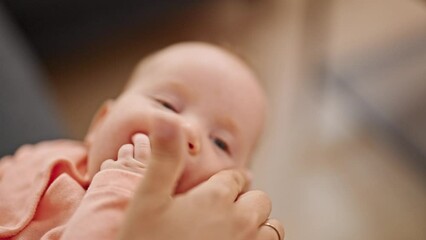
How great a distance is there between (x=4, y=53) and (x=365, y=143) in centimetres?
99

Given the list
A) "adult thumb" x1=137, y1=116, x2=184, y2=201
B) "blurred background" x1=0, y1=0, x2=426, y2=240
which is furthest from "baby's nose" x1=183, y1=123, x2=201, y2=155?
"blurred background" x1=0, y1=0, x2=426, y2=240

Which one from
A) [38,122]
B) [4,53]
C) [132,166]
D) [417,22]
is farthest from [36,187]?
[417,22]

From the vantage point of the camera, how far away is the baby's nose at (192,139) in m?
0.79

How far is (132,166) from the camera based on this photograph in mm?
738

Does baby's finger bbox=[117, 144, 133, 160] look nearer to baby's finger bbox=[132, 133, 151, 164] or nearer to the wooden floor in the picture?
baby's finger bbox=[132, 133, 151, 164]

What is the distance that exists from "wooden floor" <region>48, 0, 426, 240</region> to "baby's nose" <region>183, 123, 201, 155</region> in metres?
0.66

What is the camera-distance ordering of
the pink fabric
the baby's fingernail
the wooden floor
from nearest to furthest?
the pink fabric < the baby's fingernail < the wooden floor

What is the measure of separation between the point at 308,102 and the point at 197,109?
1158 mm

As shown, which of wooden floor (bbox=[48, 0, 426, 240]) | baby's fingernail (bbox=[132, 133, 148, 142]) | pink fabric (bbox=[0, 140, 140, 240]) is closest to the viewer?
pink fabric (bbox=[0, 140, 140, 240])

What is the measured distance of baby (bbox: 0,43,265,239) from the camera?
2.32ft

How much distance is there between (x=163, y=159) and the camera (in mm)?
559

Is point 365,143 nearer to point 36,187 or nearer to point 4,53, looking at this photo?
point 4,53

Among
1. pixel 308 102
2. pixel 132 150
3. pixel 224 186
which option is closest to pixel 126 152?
pixel 132 150

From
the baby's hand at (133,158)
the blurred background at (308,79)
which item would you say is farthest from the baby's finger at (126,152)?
the blurred background at (308,79)
